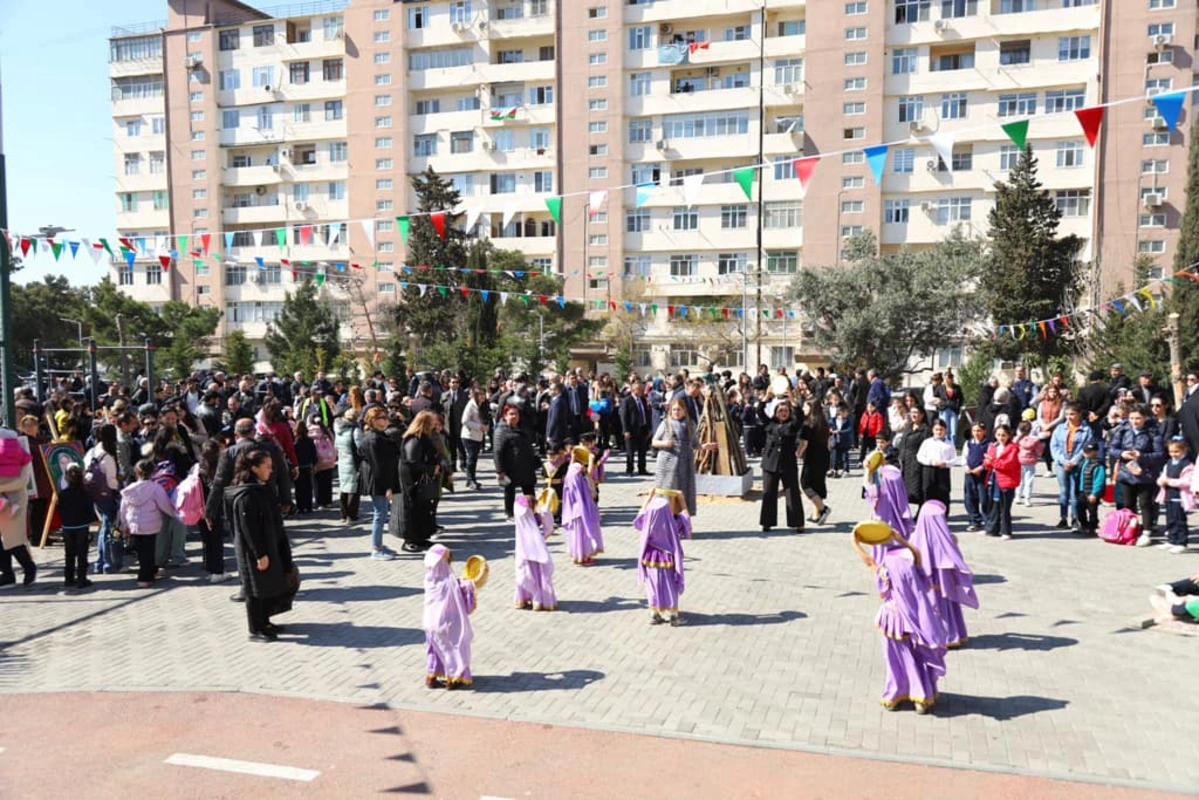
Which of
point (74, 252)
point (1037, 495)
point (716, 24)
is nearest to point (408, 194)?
point (716, 24)

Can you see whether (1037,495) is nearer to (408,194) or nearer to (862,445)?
(862,445)

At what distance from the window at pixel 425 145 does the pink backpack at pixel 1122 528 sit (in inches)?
1924

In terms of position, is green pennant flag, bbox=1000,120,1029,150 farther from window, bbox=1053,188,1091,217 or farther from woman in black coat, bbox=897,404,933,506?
window, bbox=1053,188,1091,217

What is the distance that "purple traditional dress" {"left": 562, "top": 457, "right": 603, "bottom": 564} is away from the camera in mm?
10328

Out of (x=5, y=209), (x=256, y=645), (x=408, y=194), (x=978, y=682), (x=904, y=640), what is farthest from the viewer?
(x=408, y=194)

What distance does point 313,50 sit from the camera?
55375 mm

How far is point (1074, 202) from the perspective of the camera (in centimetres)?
4588

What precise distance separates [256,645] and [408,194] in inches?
1976

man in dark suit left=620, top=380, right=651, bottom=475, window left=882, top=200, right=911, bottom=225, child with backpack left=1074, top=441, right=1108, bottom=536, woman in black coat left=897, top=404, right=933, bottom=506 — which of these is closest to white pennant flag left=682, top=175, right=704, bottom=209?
man in dark suit left=620, top=380, right=651, bottom=475

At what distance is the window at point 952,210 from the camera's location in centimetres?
4634

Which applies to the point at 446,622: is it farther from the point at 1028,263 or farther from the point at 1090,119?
the point at 1028,263

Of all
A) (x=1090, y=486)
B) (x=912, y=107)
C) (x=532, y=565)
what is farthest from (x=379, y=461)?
(x=912, y=107)

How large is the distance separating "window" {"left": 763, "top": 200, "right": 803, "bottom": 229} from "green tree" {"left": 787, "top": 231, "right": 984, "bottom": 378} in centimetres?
1193

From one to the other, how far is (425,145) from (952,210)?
3034 centimetres
